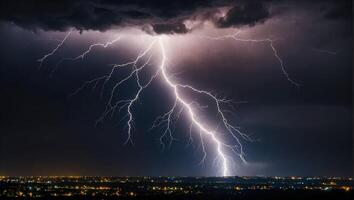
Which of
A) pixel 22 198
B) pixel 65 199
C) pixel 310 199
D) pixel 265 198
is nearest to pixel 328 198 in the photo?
pixel 310 199

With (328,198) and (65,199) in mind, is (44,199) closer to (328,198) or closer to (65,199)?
(65,199)

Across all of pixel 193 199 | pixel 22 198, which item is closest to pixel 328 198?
pixel 193 199

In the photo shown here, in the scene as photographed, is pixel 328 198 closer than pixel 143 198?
Yes

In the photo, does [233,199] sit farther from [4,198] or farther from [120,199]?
[4,198]

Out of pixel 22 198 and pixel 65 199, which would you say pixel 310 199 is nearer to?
pixel 65 199

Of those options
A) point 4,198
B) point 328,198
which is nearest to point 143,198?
point 4,198

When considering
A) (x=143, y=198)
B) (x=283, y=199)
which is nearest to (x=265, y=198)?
(x=283, y=199)

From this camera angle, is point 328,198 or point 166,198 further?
point 166,198
